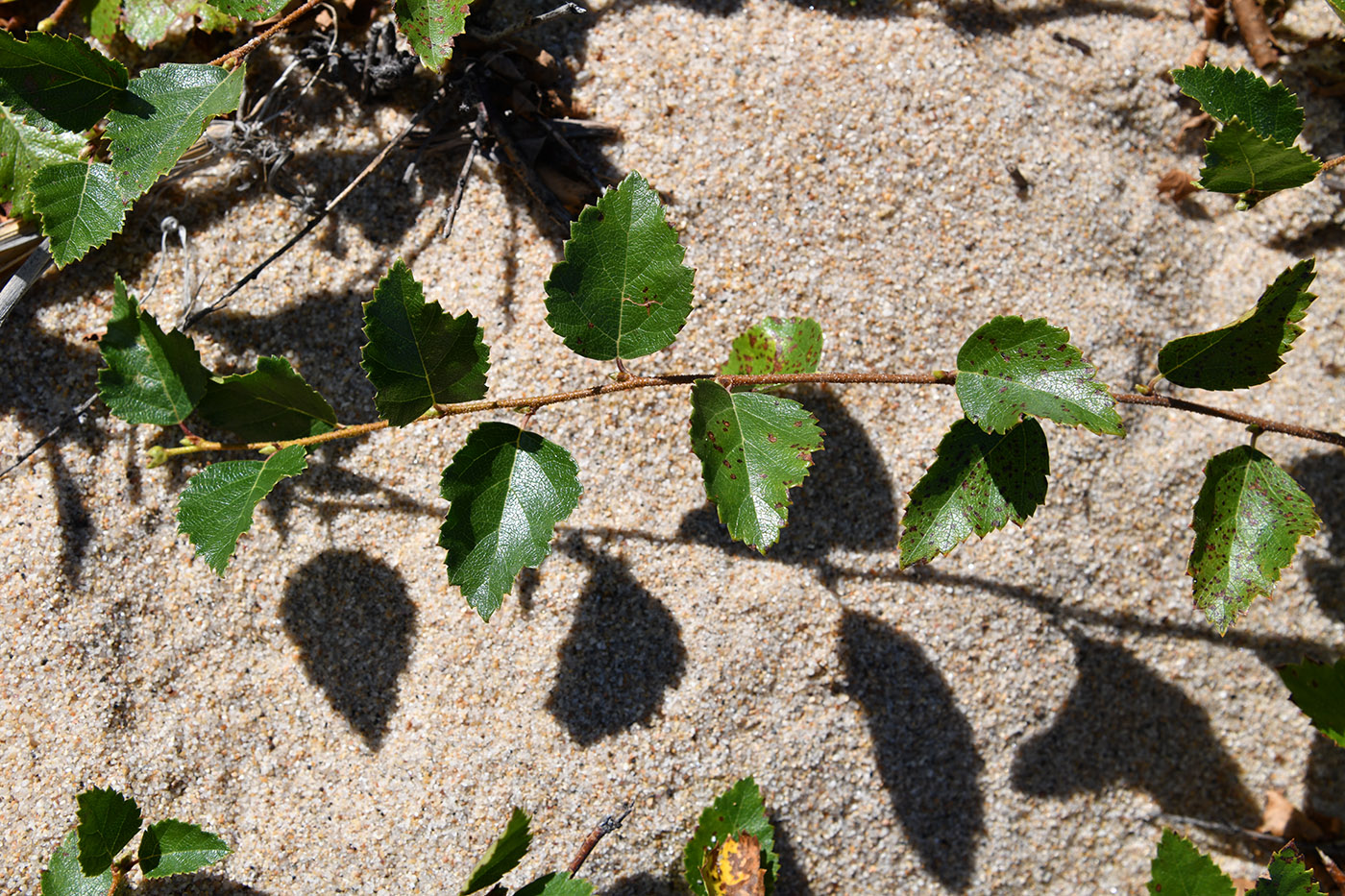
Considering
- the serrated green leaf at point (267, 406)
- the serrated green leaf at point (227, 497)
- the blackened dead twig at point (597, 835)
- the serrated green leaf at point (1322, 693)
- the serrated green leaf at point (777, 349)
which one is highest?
the serrated green leaf at point (777, 349)

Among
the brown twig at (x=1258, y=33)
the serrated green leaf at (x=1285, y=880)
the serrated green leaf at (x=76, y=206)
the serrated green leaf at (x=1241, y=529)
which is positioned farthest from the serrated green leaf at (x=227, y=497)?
the brown twig at (x=1258, y=33)

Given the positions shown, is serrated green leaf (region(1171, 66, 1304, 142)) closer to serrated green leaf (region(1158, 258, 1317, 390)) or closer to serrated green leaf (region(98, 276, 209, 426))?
serrated green leaf (region(1158, 258, 1317, 390))

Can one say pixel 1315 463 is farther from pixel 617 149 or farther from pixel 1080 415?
pixel 617 149

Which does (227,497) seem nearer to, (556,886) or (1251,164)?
(556,886)

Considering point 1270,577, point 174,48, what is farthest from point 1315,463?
point 174,48

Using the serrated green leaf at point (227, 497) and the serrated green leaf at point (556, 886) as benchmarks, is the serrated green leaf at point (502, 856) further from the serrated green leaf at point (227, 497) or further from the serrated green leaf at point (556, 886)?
the serrated green leaf at point (227, 497)

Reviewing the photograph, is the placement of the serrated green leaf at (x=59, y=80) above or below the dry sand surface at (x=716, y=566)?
above

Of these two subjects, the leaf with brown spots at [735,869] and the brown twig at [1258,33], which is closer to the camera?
the leaf with brown spots at [735,869]
